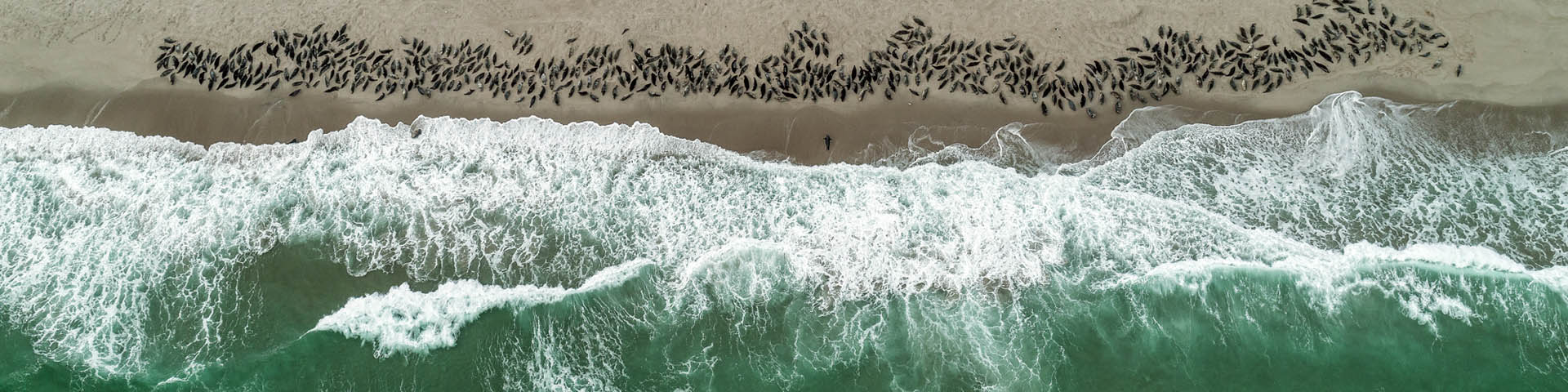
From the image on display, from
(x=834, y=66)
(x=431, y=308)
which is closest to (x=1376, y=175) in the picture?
(x=834, y=66)

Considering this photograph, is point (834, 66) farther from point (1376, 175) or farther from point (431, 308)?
point (1376, 175)

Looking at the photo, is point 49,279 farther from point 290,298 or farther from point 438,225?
point 438,225

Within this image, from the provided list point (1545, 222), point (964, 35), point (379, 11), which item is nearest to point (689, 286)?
point (964, 35)

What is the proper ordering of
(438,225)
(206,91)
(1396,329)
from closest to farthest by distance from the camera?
(1396,329)
(438,225)
(206,91)

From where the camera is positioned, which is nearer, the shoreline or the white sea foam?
the white sea foam

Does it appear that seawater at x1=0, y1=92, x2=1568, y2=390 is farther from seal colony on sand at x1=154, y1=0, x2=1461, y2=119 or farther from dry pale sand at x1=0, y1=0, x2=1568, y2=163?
seal colony on sand at x1=154, y1=0, x2=1461, y2=119

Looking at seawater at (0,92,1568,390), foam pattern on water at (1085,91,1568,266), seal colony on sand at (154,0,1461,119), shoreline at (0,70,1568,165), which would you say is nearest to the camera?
seawater at (0,92,1568,390)

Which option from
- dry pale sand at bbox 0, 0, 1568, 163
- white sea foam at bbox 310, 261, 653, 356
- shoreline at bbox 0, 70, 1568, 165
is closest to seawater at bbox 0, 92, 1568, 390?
white sea foam at bbox 310, 261, 653, 356
